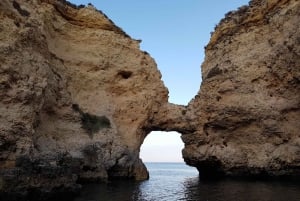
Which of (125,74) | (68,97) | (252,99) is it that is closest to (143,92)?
(125,74)

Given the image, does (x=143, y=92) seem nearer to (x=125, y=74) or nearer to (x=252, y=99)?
(x=125, y=74)

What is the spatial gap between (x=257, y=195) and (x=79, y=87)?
20.0 meters

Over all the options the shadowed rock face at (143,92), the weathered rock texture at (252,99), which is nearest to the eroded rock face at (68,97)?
the shadowed rock face at (143,92)

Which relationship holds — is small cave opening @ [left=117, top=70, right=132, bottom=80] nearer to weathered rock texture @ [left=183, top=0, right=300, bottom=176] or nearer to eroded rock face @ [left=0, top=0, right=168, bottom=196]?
eroded rock face @ [left=0, top=0, right=168, bottom=196]

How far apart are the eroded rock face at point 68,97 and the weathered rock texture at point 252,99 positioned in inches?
226

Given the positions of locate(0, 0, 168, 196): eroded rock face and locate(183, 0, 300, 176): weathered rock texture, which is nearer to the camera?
locate(0, 0, 168, 196): eroded rock face

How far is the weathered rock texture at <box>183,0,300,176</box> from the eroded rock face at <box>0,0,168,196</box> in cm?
575

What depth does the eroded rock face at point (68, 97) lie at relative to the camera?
2214 cm

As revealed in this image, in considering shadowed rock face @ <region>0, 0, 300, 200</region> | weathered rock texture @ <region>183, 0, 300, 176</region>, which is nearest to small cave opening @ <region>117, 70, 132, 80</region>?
shadowed rock face @ <region>0, 0, 300, 200</region>

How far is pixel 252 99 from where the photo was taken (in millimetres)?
36375

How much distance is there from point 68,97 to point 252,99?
1748cm

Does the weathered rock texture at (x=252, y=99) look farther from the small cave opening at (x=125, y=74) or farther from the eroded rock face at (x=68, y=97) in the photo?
the small cave opening at (x=125, y=74)

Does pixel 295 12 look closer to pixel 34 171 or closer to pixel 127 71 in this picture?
pixel 127 71

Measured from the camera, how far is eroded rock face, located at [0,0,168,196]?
2214 centimetres
